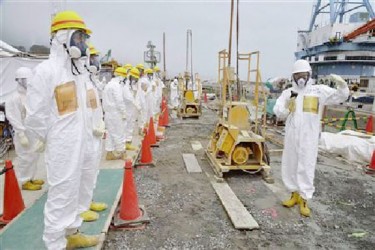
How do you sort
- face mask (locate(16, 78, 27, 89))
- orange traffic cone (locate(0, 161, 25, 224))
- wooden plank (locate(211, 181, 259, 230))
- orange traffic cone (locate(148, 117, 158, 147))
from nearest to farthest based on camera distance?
orange traffic cone (locate(0, 161, 25, 224)) → wooden plank (locate(211, 181, 259, 230)) → face mask (locate(16, 78, 27, 89)) → orange traffic cone (locate(148, 117, 158, 147))

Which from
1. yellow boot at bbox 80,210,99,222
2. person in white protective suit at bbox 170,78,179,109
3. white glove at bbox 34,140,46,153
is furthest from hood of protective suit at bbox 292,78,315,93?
person in white protective suit at bbox 170,78,179,109

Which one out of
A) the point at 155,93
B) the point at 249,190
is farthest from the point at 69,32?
the point at 155,93

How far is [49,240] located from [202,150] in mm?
5728

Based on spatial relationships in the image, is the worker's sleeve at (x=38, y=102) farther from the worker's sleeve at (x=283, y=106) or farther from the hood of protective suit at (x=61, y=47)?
the worker's sleeve at (x=283, y=106)

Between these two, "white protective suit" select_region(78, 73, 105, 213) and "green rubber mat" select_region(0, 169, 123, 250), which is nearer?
"white protective suit" select_region(78, 73, 105, 213)

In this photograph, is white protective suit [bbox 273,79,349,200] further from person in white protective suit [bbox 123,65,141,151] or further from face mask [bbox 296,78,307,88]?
person in white protective suit [bbox 123,65,141,151]

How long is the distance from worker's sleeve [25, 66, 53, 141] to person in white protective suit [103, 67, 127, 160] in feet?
11.7

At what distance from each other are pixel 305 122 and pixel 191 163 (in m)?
3.09

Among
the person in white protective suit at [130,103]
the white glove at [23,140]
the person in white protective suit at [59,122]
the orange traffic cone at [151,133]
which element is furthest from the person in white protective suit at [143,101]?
the person in white protective suit at [59,122]

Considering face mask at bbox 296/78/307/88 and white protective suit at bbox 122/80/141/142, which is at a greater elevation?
face mask at bbox 296/78/307/88

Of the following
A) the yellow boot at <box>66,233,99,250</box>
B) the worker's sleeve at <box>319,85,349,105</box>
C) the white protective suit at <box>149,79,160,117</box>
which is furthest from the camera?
the white protective suit at <box>149,79,160,117</box>

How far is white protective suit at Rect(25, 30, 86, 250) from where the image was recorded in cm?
241

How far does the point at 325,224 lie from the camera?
4.00 m

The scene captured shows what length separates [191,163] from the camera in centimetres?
660
